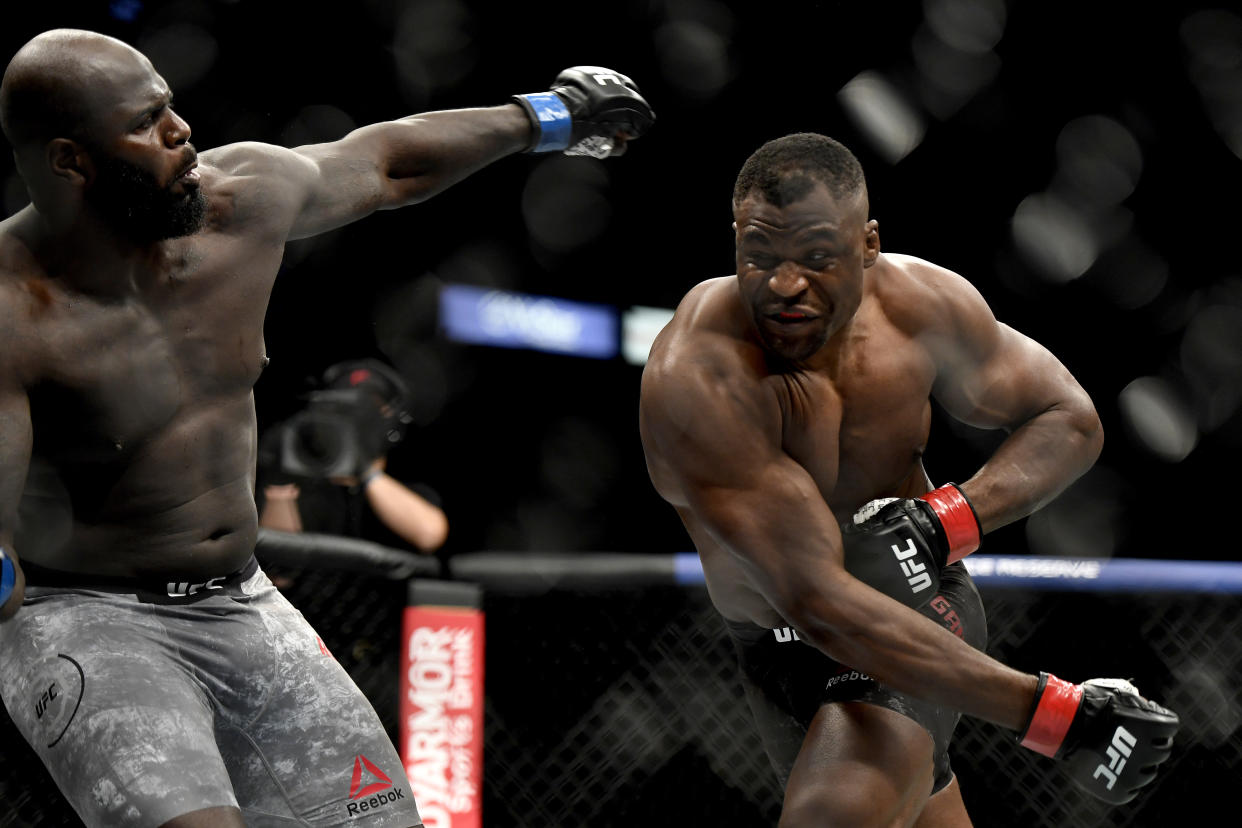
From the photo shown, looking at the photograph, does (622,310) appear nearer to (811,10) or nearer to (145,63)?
(811,10)

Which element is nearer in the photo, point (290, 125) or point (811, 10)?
point (290, 125)

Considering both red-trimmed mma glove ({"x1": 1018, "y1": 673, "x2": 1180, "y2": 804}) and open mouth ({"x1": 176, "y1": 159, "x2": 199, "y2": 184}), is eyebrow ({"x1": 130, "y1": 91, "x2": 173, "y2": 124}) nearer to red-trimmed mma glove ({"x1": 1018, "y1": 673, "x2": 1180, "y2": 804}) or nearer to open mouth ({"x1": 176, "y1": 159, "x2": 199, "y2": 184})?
open mouth ({"x1": 176, "y1": 159, "x2": 199, "y2": 184})

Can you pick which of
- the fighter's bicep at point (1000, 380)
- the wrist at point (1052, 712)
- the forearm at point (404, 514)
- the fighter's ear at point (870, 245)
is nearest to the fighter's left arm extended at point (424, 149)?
the fighter's ear at point (870, 245)

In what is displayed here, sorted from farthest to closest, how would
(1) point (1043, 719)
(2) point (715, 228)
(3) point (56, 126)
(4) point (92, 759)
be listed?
(2) point (715, 228) → (1) point (1043, 719) → (3) point (56, 126) → (4) point (92, 759)

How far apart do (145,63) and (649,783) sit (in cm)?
219

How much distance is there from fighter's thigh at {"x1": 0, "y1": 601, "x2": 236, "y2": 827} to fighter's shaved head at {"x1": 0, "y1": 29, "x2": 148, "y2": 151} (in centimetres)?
60

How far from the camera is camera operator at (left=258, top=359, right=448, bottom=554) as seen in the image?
124 inches

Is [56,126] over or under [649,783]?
over

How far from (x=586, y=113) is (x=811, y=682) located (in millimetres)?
1060

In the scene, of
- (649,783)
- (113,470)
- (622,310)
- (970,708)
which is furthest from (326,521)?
(622,310)

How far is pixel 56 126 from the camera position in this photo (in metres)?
1.62

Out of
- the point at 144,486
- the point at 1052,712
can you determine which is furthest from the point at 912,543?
the point at 144,486

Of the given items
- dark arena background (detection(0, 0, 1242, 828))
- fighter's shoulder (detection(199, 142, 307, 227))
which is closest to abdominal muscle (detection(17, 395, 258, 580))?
fighter's shoulder (detection(199, 142, 307, 227))

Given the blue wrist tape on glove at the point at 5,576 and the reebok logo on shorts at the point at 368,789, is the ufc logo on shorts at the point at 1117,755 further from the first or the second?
the blue wrist tape on glove at the point at 5,576
